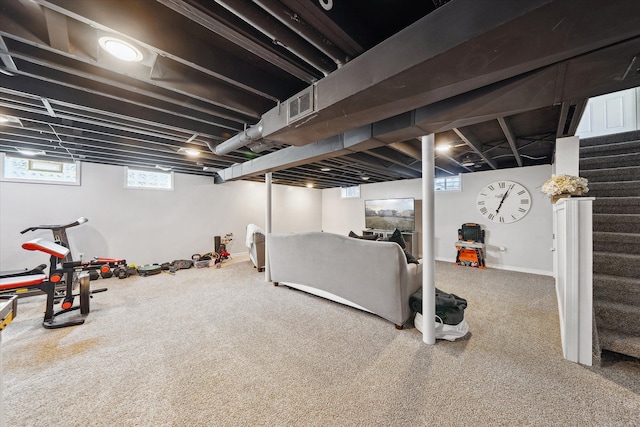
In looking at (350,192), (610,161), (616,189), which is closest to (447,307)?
(616,189)

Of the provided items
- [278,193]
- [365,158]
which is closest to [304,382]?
[365,158]

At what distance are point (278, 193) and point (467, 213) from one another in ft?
17.8

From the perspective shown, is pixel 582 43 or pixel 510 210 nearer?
pixel 582 43

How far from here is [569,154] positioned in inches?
111

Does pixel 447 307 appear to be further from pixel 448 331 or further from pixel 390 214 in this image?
pixel 390 214

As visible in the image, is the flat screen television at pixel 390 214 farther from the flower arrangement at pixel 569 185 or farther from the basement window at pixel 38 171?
the basement window at pixel 38 171

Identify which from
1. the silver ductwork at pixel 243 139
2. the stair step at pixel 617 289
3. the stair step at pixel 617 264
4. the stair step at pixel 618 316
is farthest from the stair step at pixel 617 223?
the silver ductwork at pixel 243 139

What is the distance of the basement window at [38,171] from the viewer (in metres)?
3.99

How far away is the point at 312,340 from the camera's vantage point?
2.28 metres

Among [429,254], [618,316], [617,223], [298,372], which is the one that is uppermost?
[617,223]

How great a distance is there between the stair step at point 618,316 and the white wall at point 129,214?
682 centimetres

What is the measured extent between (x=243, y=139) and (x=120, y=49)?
1.33 meters

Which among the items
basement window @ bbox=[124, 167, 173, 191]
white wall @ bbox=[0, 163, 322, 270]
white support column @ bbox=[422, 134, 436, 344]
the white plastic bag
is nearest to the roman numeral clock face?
the white plastic bag

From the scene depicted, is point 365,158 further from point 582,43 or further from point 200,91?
point 582,43
